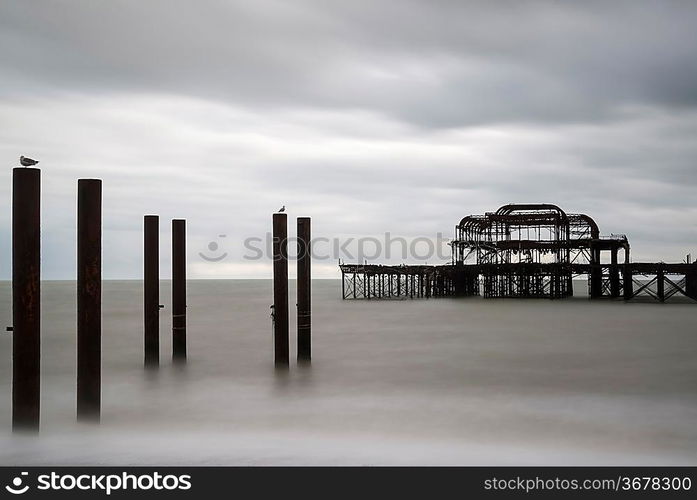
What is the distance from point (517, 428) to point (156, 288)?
980 cm

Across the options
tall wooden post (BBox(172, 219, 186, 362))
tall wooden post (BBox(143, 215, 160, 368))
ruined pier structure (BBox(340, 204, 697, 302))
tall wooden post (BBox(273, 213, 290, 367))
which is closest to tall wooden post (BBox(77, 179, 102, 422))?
tall wooden post (BBox(273, 213, 290, 367))

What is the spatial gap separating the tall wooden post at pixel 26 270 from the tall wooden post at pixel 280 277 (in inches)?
269

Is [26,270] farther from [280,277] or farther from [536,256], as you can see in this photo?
[536,256]

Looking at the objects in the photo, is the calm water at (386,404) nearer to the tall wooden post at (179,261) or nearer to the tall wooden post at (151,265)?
the tall wooden post at (151,265)

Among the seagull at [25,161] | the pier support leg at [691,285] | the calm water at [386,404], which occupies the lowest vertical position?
the calm water at [386,404]

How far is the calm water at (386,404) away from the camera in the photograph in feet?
40.3

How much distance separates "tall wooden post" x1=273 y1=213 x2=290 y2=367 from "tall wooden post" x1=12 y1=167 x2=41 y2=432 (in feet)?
22.4

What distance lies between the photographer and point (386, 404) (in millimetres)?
16844

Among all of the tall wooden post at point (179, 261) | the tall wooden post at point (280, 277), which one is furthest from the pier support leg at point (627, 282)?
the tall wooden post at point (179, 261)

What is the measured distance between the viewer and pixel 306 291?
19250 millimetres

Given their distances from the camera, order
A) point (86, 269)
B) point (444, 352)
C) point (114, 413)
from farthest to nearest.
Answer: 1. point (444, 352)
2. point (114, 413)
3. point (86, 269)

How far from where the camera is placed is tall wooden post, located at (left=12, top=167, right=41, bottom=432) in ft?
36.4
